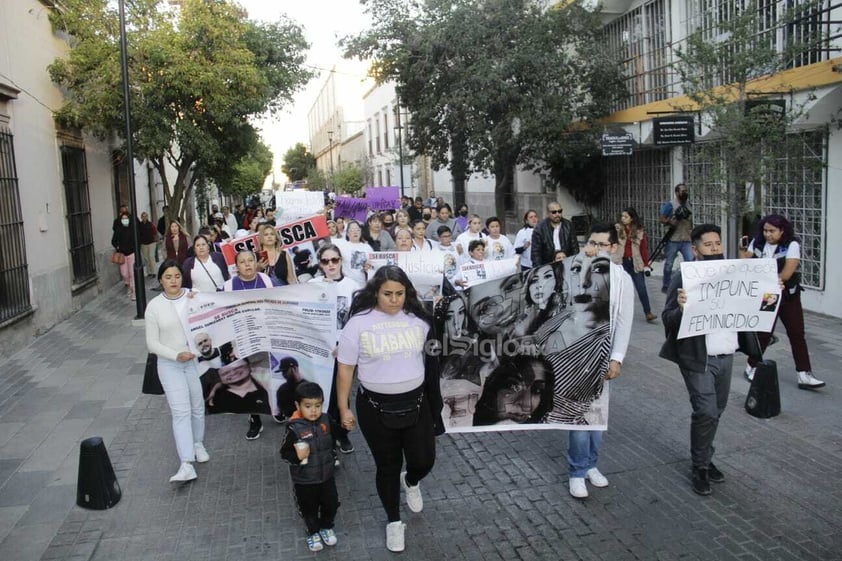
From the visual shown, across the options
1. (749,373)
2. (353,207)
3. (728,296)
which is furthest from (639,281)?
(353,207)

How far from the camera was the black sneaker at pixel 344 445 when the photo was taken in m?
6.51

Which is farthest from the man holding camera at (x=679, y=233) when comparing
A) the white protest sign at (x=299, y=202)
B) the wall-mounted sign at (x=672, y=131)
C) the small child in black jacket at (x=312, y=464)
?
the small child in black jacket at (x=312, y=464)

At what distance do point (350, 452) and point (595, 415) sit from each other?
221 centimetres

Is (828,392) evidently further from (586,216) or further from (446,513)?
(586,216)

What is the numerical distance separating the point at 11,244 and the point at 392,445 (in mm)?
8901

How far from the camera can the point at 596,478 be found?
18.3 ft

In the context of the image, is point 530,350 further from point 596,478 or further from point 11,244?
point 11,244

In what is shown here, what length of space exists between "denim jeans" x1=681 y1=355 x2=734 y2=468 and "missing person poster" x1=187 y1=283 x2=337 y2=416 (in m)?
2.67

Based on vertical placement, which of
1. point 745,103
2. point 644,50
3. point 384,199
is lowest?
point 384,199

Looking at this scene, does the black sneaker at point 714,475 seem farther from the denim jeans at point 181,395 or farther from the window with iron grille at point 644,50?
the window with iron grille at point 644,50

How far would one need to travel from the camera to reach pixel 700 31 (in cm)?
1035

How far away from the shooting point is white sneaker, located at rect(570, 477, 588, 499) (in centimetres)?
538

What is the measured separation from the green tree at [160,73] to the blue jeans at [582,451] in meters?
12.1

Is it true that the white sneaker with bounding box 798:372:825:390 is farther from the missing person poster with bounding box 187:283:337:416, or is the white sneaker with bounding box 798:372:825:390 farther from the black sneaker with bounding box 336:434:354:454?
the missing person poster with bounding box 187:283:337:416
